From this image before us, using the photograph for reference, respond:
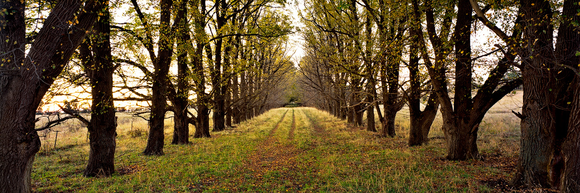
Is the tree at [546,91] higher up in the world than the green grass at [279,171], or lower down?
higher up

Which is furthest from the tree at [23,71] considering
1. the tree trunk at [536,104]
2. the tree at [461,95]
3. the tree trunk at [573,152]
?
the tree at [461,95]

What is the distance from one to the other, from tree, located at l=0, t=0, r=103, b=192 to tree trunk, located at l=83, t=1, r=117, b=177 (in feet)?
8.41

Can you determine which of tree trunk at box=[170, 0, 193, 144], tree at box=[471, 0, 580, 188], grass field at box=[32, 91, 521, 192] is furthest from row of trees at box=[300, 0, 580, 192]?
tree trunk at box=[170, 0, 193, 144]

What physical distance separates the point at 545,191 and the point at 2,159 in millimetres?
10323

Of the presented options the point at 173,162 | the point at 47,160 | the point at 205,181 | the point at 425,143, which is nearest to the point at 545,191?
the point at 425,143

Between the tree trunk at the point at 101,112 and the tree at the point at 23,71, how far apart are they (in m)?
2.56

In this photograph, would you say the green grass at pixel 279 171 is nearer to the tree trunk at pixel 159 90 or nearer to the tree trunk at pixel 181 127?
the tree trunk at pixel 159 90

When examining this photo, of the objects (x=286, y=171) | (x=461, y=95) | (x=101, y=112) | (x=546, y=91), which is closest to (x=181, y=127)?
(x=101, y=112)

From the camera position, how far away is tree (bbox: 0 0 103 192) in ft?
14.2

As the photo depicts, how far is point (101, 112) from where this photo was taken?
7312 mm

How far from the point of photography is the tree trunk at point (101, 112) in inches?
292

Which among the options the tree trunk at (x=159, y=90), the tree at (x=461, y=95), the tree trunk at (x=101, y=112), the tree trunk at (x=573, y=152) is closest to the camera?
the tree trunk at (x=573, y=152)

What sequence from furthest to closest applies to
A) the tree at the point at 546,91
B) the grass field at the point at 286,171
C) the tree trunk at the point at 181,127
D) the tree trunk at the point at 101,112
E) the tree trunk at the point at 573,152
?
the tree trunk at the point at 181,127 → the tree trunk at the point at 101,112 → the grass field at the point at 286,171 → the tree at the point at 546,91 → the tree trunk at the point at 573,152

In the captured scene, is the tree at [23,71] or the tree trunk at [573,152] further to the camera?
the tree trunk at [573,152]
